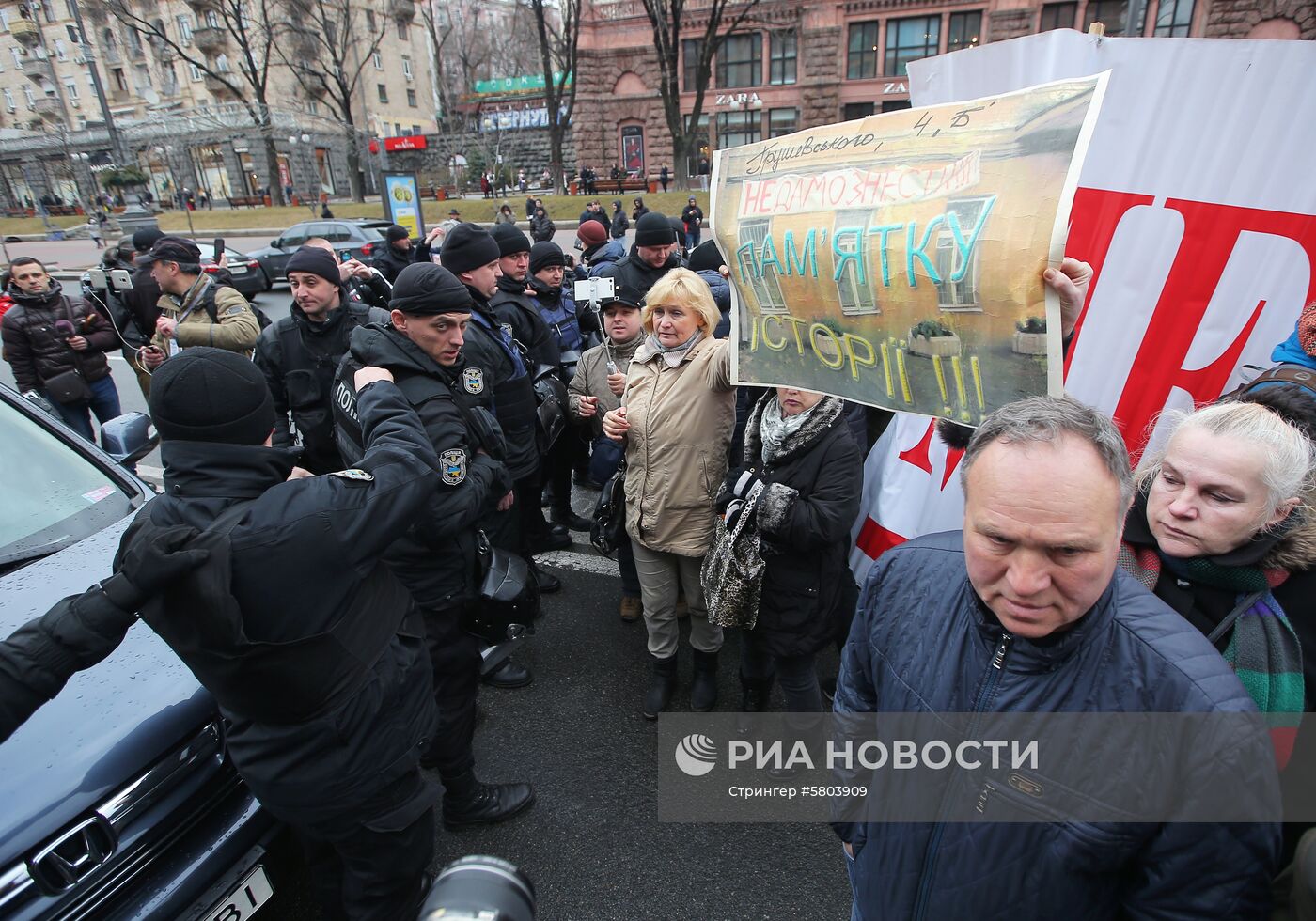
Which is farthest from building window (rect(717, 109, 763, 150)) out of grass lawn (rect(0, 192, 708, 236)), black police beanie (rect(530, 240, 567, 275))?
black police beanie (rect(530, 240, 567, 275))

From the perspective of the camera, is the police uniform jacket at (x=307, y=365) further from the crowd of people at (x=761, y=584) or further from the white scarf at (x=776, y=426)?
the white scarf at (x=776, y=426)

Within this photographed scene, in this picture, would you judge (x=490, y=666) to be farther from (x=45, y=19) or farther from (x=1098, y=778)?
(x=45, y=19)

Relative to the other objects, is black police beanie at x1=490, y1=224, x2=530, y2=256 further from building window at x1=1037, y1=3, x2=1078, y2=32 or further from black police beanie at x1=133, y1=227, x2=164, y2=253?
building window at x1=1037, y1=3, x2=1078, y2=32

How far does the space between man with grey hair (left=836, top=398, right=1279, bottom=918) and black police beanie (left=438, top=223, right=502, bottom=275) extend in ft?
9.46

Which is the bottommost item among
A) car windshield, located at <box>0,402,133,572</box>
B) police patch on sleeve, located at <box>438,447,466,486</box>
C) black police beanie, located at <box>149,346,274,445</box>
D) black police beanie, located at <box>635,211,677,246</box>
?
car windshield, located at <box>0,402,133,572</box>

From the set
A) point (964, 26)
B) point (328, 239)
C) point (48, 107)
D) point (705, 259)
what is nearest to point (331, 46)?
point (328, 239)

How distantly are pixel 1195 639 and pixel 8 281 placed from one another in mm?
7163

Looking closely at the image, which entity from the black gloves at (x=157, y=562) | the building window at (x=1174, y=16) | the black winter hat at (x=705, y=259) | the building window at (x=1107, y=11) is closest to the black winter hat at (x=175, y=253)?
the black winter hat at (x=705, y=259)

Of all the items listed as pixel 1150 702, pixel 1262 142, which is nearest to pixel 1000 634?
pixel 1150 702

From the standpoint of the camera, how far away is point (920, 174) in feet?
5.74

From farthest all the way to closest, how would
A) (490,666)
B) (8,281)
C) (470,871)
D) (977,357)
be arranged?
(8,281)
(490,666)
(977,357)
(470,871)

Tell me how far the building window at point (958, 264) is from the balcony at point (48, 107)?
217 ft

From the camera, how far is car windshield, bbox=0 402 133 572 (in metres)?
2.54

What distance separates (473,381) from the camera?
2.71 meters
